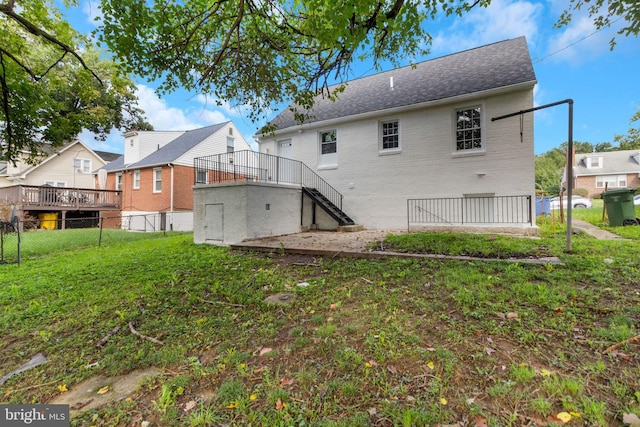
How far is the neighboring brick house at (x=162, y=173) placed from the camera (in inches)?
702

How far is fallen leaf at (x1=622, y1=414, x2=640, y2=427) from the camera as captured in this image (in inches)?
64.1

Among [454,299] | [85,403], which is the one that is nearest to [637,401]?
[454,299]

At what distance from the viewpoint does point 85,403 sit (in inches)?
90.0

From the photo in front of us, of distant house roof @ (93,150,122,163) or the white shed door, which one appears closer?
the white shed door

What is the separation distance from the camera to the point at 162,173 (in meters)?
18.2

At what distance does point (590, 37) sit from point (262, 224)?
10578 millimetres

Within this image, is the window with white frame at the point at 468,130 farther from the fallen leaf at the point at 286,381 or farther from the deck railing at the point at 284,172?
the fallen leaf at the point at 286,381

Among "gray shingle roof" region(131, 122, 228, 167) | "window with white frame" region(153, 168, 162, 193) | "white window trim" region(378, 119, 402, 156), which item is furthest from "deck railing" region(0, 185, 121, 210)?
"white window trim" region(378, 119, 402, 156)

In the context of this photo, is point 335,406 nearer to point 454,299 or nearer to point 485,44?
point 454,299

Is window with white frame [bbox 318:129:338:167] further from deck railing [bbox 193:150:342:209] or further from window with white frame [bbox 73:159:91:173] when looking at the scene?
window with white frame [bbox 73:159:91:173]

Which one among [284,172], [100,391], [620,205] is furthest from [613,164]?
[100,391]

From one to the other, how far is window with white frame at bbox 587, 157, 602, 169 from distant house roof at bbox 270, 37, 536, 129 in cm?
3349

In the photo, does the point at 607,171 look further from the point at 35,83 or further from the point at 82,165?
the point at 82,165

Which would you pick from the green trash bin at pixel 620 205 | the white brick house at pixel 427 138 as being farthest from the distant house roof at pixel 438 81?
the green trash bin at pixel 620 205
